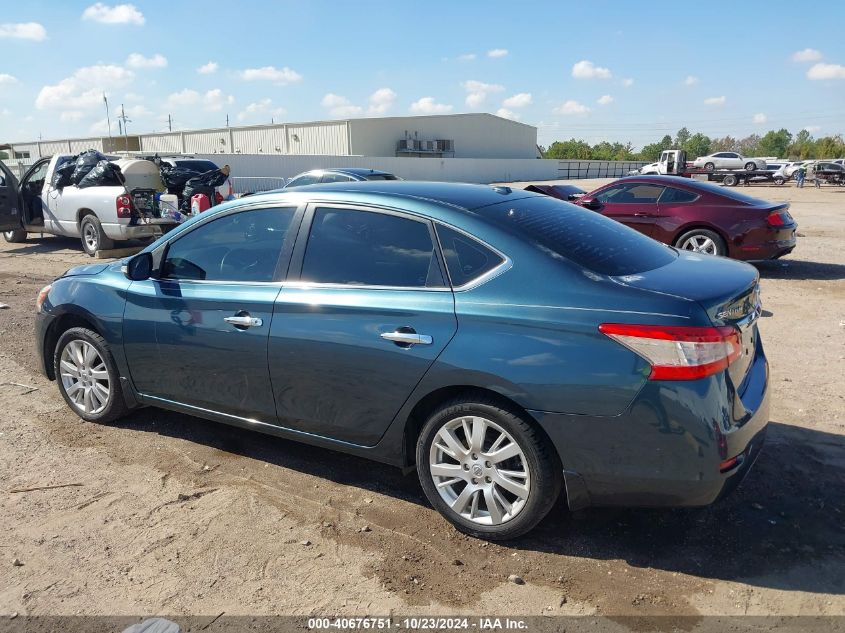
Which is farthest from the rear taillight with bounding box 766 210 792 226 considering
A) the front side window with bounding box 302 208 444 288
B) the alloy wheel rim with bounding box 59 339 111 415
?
the alloy wheel rim with bounding box 59 339 111 415

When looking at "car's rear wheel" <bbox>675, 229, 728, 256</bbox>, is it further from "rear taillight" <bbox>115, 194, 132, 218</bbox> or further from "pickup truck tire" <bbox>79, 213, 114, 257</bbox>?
"pickup truck tire" <bbox>79, 213, 114, 257</bbox>

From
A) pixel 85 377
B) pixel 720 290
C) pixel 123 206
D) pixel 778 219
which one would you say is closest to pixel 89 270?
pixel 85 377

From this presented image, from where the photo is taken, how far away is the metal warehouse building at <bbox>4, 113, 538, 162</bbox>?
49312mm

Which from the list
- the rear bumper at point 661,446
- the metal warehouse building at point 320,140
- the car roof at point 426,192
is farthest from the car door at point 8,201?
the metal warehouse building at point 320,140

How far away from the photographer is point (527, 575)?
312 cm

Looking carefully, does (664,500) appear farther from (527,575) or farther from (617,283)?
(617,283)

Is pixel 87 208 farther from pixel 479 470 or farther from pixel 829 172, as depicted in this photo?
pixel 829 172

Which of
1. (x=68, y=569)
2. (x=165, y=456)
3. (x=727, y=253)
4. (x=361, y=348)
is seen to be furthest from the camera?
(x=727, y=253)

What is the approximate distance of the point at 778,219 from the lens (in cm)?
988

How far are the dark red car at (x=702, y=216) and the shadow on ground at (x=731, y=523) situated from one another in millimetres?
6043

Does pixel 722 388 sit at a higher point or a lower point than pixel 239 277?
lower

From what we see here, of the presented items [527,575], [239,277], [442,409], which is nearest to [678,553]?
[527,575]

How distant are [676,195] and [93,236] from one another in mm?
10747

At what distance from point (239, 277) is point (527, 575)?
237 centimetres
